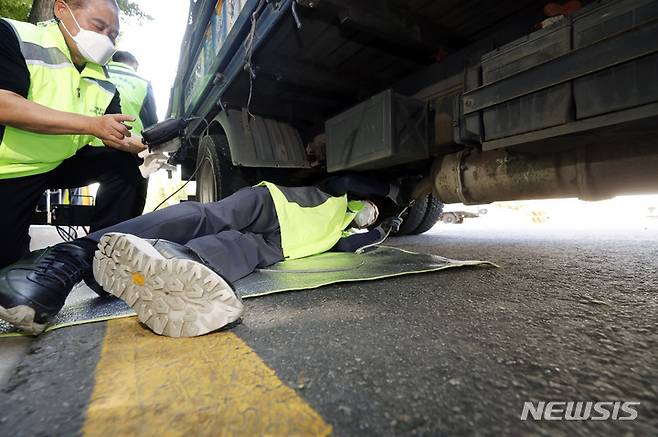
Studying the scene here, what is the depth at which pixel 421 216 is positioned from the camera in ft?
11.7

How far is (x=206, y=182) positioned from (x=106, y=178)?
1.29m

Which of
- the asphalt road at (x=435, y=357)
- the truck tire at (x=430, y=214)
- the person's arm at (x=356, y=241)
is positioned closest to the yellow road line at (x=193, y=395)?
the asphalt road at (x=435, y=357)

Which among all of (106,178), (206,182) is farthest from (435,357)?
(206,182)

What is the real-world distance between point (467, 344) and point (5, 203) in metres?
1.70

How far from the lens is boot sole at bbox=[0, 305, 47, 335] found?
79cm

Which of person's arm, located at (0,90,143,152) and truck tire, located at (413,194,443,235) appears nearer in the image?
person's arm, located at (0,90,143,152)

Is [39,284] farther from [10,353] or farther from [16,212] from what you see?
[16,212]

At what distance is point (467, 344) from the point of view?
0.69 m

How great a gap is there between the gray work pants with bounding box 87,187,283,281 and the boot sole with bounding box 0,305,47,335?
38cm

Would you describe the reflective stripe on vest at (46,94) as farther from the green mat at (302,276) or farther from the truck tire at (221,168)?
the truck tire at (221,168)

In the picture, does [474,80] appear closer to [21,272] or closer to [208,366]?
[208,366]

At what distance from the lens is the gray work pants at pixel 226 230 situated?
1205mm

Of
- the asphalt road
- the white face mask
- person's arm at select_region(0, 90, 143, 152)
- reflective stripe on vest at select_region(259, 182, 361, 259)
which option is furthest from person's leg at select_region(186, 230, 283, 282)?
the white face mask

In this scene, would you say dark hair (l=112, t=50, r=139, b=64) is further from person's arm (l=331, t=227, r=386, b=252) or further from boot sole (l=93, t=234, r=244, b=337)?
boot sole (l=93, t=234, r=244, b=337)
